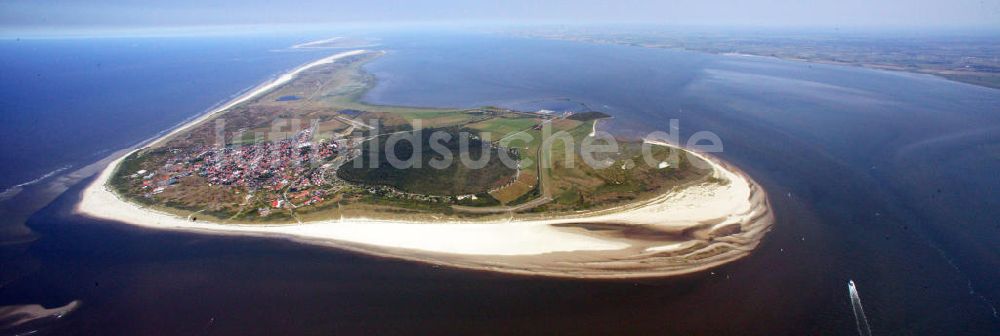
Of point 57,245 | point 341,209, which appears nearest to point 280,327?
point 341,209

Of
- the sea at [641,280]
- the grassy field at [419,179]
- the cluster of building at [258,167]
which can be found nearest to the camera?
the sea at [641,280]

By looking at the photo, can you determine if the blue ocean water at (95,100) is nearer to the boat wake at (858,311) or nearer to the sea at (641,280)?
the sea at (641,280)

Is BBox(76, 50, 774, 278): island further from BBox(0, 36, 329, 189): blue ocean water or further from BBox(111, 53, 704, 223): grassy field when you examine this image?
BBox(0, 36, 329, 189): blue ocean water

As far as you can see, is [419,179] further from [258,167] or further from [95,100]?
[95,100]

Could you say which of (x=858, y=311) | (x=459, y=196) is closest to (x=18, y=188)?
(x=459, y=196)

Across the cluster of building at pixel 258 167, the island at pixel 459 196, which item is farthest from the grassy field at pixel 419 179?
the cluster of building at pixel 258 167

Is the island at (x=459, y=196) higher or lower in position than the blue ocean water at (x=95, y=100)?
lower

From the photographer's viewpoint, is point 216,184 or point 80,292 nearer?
point 80,292

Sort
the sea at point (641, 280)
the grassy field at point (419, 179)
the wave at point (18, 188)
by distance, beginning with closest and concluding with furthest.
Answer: the sea at point (641, 280)
the grassy field at point (419, 179)
the wave at point (18, 188)

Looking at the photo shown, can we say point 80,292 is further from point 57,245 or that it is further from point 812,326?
point 812,326

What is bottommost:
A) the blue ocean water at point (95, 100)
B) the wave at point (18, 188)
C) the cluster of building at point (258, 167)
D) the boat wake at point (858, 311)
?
the boat wake at point (858, 311)
